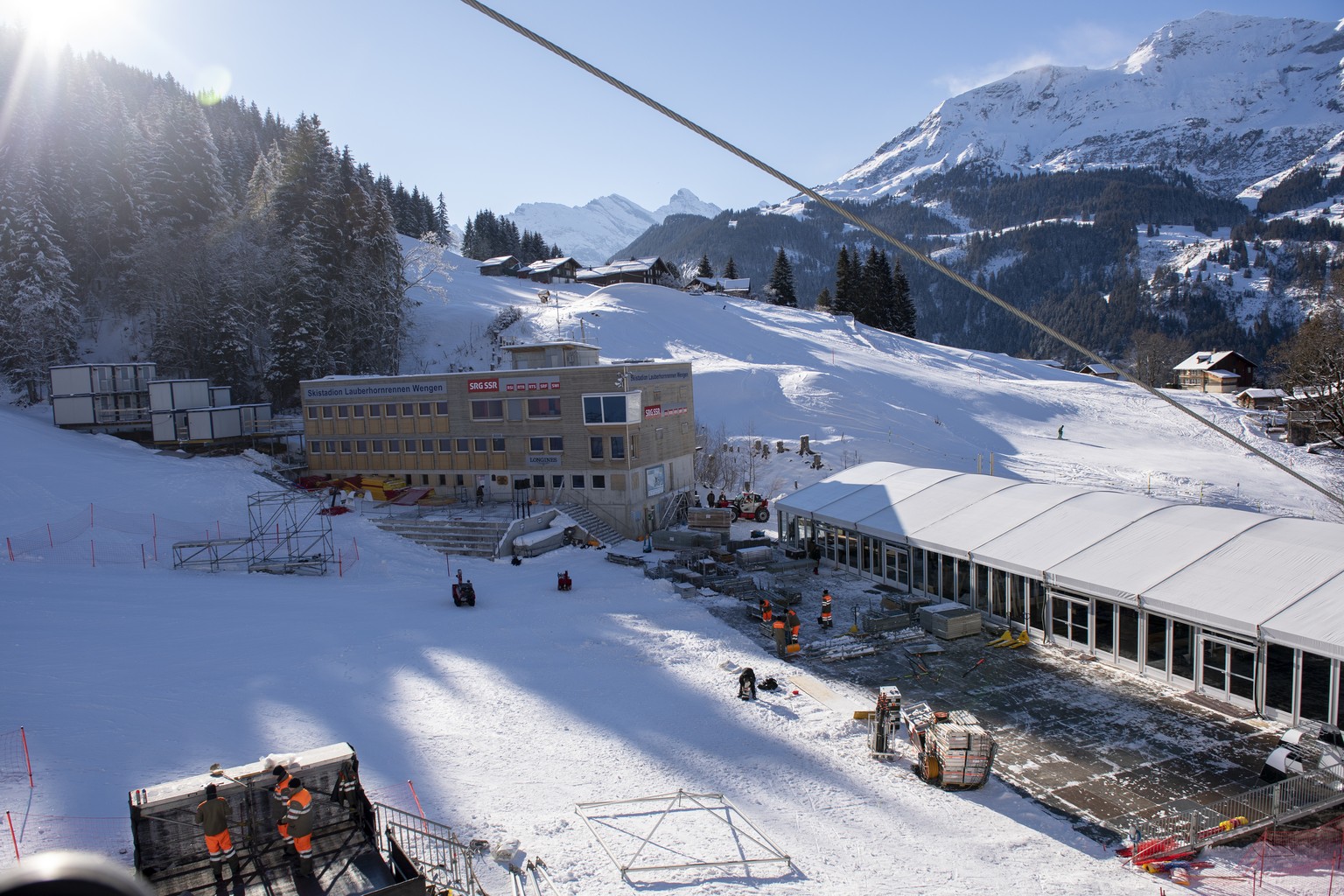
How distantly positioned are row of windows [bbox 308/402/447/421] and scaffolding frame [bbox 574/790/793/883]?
27616mm

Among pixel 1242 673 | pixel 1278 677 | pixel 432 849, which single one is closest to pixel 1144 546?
pixel 1242 673

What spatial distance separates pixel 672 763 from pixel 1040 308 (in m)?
197

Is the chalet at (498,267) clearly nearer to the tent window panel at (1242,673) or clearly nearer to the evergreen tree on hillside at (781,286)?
the evergreen tree on hillside at (781,286)

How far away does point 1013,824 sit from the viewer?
11797mm

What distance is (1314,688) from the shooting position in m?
14.3

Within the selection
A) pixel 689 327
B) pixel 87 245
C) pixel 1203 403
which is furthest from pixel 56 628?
pixel 1203 403

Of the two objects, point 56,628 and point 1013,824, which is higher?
point 56,628

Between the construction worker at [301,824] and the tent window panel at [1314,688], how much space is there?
666 inches

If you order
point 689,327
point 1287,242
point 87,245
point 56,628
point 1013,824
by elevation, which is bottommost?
point 1013,824

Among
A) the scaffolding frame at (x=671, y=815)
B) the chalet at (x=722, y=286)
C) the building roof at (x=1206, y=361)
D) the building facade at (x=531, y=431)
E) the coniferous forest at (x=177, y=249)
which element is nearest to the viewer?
the scaffolding frame at (x=671, y=815)

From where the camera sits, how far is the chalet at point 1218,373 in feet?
285

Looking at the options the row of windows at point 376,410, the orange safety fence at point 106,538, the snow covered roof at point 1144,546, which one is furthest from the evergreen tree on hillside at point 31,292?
the snow covered roof at point 1144,546

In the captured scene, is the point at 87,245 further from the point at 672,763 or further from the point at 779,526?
the point at 672,763

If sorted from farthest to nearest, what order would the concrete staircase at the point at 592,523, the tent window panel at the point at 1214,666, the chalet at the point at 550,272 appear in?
the chalet at the point at 550,272, the concrete staircase at the point at 592,523, the tent window panel at the point at 1214,666
